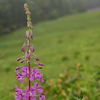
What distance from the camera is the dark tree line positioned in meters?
39.7

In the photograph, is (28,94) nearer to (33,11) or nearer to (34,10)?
(33,11)

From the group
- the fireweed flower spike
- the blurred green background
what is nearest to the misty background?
the blurred green background

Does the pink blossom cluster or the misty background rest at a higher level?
the misty background

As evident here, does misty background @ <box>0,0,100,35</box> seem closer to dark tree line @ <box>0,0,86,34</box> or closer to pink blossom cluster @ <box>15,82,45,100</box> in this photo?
dark tree line @ <box>0,0,86,34</box>

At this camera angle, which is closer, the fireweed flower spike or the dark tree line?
the fireweed flower spike

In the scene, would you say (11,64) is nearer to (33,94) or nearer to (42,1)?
(33,94)


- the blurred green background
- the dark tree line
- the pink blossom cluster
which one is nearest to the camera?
the pink blossom cluster

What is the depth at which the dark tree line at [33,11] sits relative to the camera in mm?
39656

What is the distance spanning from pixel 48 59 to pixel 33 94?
495 inches

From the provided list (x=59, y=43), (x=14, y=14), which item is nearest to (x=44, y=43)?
(x=59, y=43)

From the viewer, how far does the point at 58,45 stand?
18.8 m

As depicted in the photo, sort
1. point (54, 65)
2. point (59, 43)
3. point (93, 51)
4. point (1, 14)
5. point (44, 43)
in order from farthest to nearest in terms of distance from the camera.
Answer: point (1, 14) < point (44, 43) < point (59, 43) < point (93, 51) < point (54, 65)

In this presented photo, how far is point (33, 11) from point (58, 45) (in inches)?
1152

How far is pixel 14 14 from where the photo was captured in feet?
141
